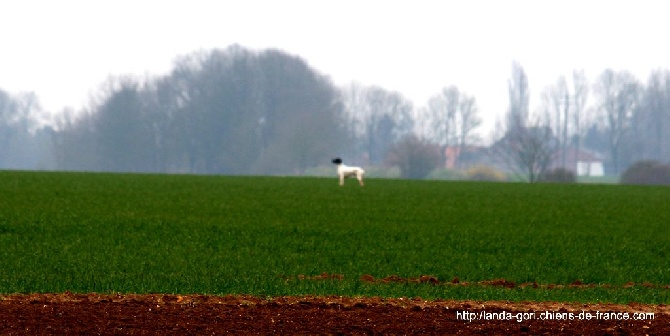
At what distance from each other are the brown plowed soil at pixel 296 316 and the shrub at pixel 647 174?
75.4 metres

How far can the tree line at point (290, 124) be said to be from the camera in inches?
4230

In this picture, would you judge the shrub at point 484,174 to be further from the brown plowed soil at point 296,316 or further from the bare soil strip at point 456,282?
the brown plowed soil at point 296,316

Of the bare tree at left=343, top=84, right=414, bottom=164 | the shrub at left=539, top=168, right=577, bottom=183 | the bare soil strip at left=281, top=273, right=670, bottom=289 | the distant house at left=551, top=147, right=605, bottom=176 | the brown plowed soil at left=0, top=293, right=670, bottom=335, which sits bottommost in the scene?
the bare soil strip at left=281, top=273, right=670, bottom=289

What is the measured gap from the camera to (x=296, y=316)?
32.0 ft

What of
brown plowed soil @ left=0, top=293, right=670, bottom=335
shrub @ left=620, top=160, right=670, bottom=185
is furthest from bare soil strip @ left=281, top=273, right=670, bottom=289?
shrub @ left=620, top=160, right=670, bottom=185

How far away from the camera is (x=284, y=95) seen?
114938 mm

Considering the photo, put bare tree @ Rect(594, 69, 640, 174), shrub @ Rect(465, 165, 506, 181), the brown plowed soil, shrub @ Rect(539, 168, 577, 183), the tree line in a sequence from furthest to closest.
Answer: bare tree @ Rect(594, 69, 640, 174) < the tree line < shrub @ Rect(465, 165, 506, 181) < shrub @ Rect(539, 168, 577, 183) < the brown plowed soil

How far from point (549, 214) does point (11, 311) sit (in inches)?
823

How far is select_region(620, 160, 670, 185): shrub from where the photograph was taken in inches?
3260

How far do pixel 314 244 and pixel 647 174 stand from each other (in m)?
70.3

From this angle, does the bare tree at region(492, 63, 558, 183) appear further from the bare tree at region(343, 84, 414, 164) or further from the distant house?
the bare tree at region(343, 84, 414, 164)

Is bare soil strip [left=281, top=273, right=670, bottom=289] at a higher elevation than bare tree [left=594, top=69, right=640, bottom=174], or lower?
lower

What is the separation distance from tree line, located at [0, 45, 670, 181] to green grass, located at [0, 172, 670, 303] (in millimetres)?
70658

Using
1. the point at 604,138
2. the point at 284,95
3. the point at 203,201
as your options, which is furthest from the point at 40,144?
the point at 203,201
